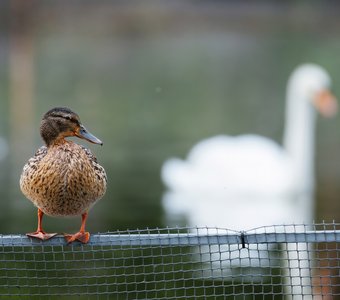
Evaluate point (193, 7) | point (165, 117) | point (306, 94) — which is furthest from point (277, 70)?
point (193, 7)

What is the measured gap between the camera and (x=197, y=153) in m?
13.5

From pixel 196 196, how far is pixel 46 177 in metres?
7.71

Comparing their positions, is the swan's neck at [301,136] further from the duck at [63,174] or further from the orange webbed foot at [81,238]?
the orange webbed foot at [81,238]

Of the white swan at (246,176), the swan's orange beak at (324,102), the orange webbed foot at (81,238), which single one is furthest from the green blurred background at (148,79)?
the orange webbed foot at (81,238)

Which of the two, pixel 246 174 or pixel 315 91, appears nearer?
pixel 246 174

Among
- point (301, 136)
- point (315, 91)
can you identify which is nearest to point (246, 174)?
point (301, 136)

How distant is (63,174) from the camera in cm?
530

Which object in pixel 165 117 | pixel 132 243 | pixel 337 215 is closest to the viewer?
pixel 132 243

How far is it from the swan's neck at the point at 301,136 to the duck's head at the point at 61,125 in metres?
7.64

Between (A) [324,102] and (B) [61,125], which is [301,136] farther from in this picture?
(B) [61,125]

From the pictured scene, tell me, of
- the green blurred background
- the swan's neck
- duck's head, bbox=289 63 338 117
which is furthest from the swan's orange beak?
the green blurred background

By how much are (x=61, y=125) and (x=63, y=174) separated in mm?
275

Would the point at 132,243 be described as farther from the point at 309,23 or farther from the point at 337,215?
the point at 309,23

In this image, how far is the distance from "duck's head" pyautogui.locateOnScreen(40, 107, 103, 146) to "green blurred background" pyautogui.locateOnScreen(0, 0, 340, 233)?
15.8 feet
